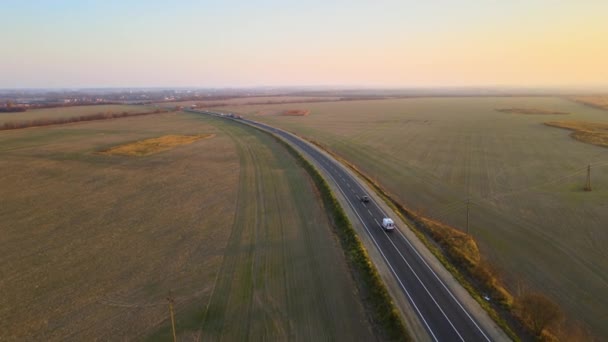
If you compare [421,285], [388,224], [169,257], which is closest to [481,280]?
[421,285]

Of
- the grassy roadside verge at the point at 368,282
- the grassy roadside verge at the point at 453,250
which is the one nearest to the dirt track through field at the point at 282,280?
the grassy roadside verge at the point at 368,282

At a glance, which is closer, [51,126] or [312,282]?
[312,282]

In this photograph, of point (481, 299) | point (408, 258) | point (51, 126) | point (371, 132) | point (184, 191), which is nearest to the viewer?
point (481, 299)

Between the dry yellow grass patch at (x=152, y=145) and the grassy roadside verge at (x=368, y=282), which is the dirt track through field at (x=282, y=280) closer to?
the grassy roadside verge at (x=368, y=282)

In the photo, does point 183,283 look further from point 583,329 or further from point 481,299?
point 583,329

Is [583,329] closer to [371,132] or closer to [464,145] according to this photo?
[464,145]

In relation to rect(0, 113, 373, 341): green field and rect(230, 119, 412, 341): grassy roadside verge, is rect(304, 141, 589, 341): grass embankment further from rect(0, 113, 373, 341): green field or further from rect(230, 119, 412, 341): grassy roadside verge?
rect(0, 113, 373, 341): green field

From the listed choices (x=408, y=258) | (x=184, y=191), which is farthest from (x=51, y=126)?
(x=408, y=258)

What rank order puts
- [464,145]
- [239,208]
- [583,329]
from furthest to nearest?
[464,145], [239,208], [583,329]
